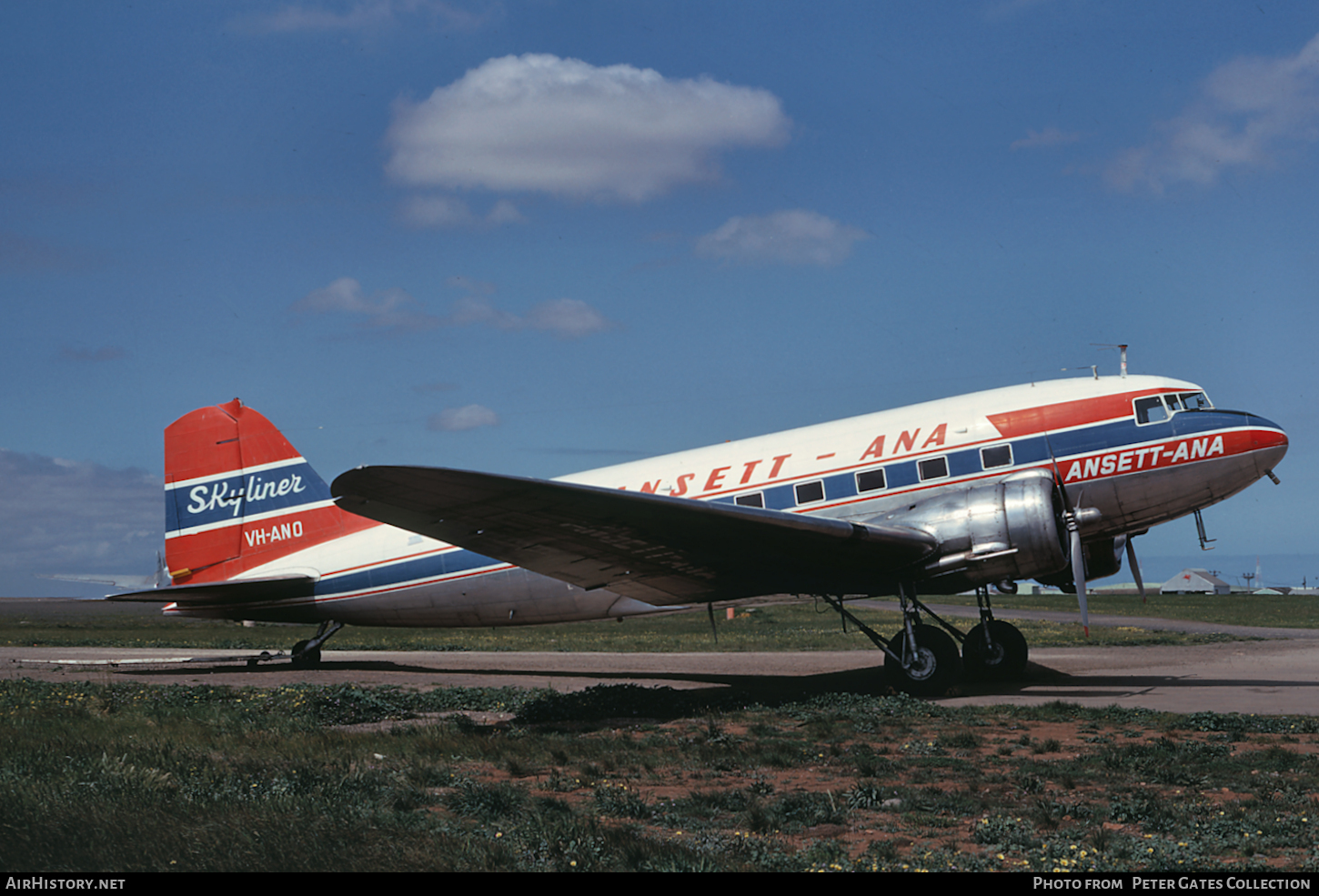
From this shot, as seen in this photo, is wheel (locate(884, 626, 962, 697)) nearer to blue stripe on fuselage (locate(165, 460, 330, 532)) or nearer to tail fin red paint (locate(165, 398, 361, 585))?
tail fin red paint (locate(165, 398, 361, 585))

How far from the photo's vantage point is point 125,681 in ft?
67.9

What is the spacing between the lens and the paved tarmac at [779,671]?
16.3m

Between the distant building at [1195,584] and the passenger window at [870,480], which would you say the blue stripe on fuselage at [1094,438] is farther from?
the distant building at [1195,584]

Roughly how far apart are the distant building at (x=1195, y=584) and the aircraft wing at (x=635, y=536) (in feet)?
434

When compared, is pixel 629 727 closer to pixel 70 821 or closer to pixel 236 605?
pixel 70 821

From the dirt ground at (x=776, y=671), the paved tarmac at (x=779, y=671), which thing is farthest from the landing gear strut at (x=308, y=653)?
the paved tarmac at (x=779, y=671)

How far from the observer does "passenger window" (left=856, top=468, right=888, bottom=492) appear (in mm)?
17203

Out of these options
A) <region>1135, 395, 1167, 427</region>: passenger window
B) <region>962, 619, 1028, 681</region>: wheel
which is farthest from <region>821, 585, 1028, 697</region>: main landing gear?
<region>1135, 395, 1167, 427</region>: passenger window

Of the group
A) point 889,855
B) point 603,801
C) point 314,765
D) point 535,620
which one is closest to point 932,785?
point 889,855

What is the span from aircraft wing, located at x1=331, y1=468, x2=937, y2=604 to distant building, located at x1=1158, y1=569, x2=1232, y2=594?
434ft

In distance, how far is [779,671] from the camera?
71.5ft

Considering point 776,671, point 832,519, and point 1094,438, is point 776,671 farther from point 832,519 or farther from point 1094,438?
point 1094,438

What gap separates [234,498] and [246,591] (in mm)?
2591

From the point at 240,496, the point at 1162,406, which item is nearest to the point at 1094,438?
the point at 1162,406
